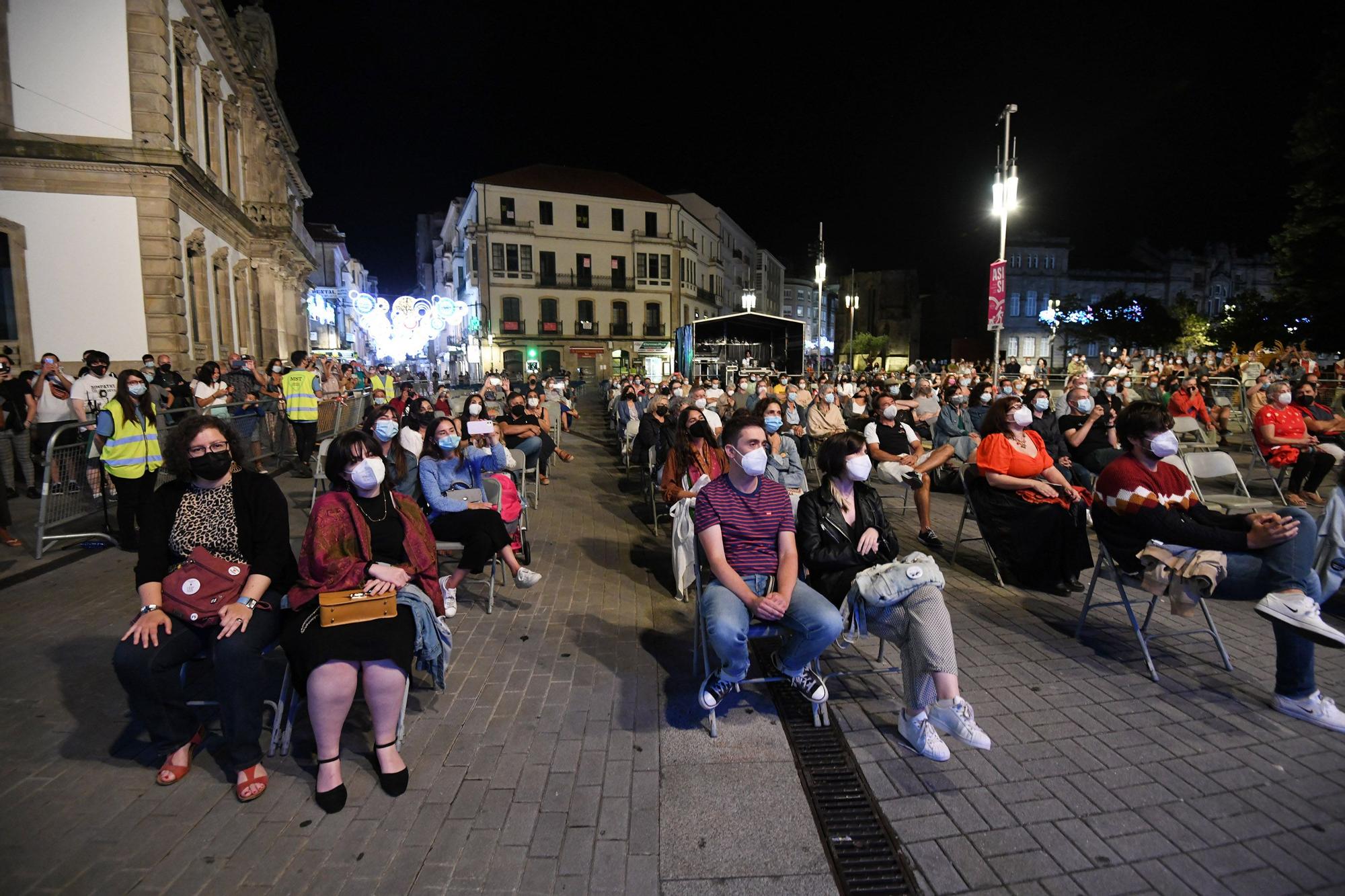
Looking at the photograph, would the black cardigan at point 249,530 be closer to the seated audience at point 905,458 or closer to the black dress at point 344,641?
the black dress at point 344,641

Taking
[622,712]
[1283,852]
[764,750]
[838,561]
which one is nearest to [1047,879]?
[1283,852]

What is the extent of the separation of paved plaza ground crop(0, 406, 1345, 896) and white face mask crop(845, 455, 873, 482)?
134 cm

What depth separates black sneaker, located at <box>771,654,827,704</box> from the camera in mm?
3568

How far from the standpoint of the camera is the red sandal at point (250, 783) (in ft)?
9.85

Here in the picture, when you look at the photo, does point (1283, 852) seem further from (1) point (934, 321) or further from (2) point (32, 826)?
(1) point (934, 321)

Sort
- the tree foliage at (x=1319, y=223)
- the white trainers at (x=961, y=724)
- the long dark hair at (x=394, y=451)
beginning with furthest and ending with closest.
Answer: the tree foliage at (x=1319, y=223) < the long dark hair at (x=394, y=451) < the white trainers at (x=961, y=724)

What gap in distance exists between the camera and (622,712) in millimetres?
3758

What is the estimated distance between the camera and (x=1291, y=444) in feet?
27.9

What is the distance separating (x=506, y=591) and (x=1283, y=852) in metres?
5.05

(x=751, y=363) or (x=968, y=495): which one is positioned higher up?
(x=751, y=363)

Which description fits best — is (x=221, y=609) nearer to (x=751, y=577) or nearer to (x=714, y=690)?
(x=714, y=690)

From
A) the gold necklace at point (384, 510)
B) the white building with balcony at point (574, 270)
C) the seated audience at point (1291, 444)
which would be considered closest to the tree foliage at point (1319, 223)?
the seated audience at point (1291, 444)

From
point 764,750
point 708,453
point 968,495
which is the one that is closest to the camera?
point 764,750

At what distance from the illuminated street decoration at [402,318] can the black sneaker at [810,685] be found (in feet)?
74.6
